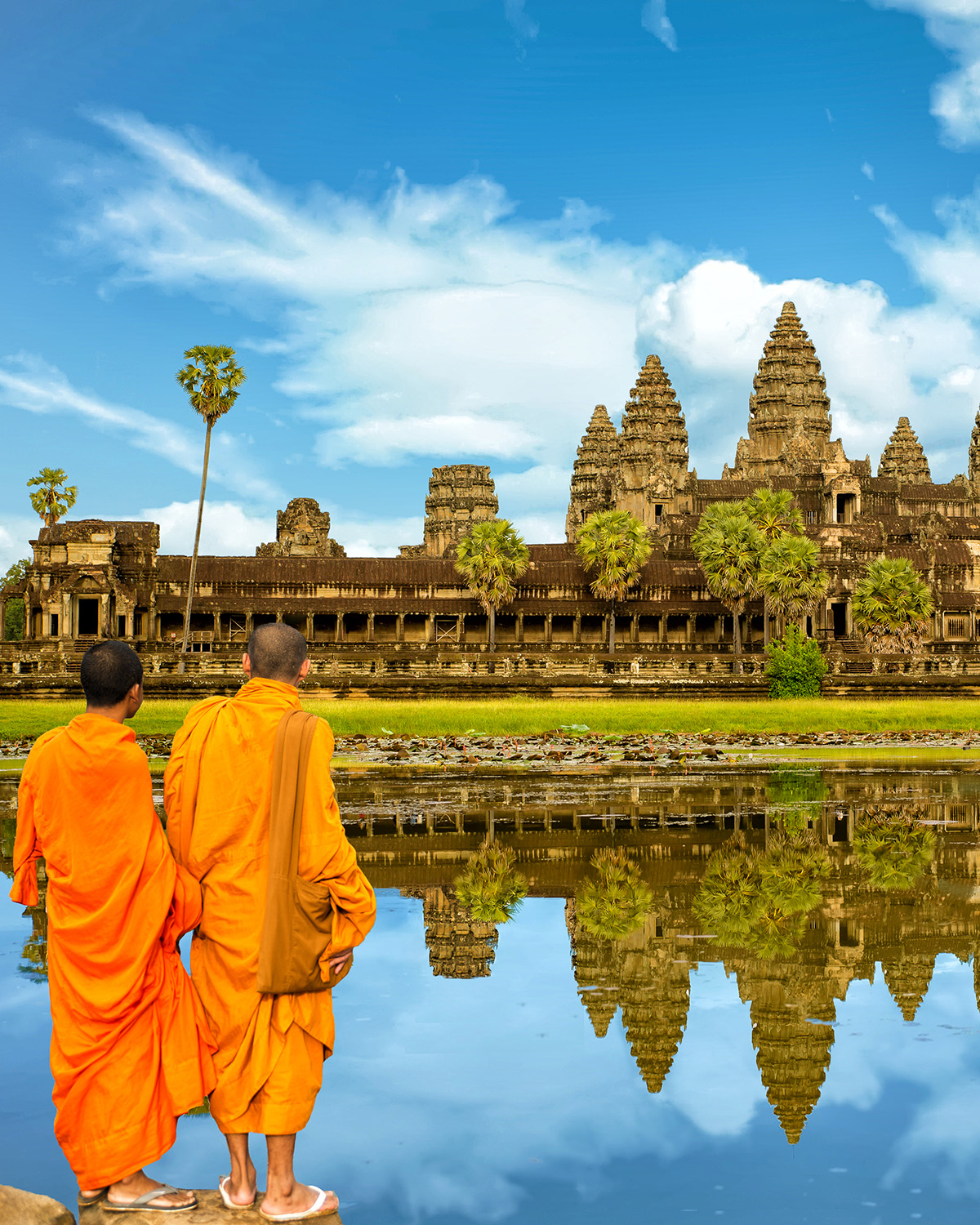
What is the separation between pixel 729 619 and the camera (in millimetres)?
61531

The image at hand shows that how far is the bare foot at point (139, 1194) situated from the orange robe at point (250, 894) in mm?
270

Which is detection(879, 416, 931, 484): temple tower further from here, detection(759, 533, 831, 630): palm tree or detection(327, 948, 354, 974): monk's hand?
detection(327, 948, 354, 974): monk's hand

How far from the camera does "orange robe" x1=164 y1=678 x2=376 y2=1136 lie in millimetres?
4453

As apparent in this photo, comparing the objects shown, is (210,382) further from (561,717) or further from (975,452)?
(975,452)

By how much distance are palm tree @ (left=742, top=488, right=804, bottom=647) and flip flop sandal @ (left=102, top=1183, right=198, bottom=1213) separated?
54324mm

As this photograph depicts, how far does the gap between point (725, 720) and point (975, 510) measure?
2544 inches

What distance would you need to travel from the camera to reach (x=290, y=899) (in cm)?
445

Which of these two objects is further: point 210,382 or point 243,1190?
point 210,382

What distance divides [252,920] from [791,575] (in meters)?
51.0

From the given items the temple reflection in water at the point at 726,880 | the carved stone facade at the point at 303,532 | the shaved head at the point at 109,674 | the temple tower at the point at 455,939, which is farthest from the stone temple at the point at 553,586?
the shaved head at the point at 109,674

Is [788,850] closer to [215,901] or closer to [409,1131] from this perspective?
[409,1131]

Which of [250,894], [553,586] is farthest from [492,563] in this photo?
[250,894]

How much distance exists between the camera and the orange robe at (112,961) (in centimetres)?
442

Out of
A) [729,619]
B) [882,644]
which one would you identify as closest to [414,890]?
[882,644]
